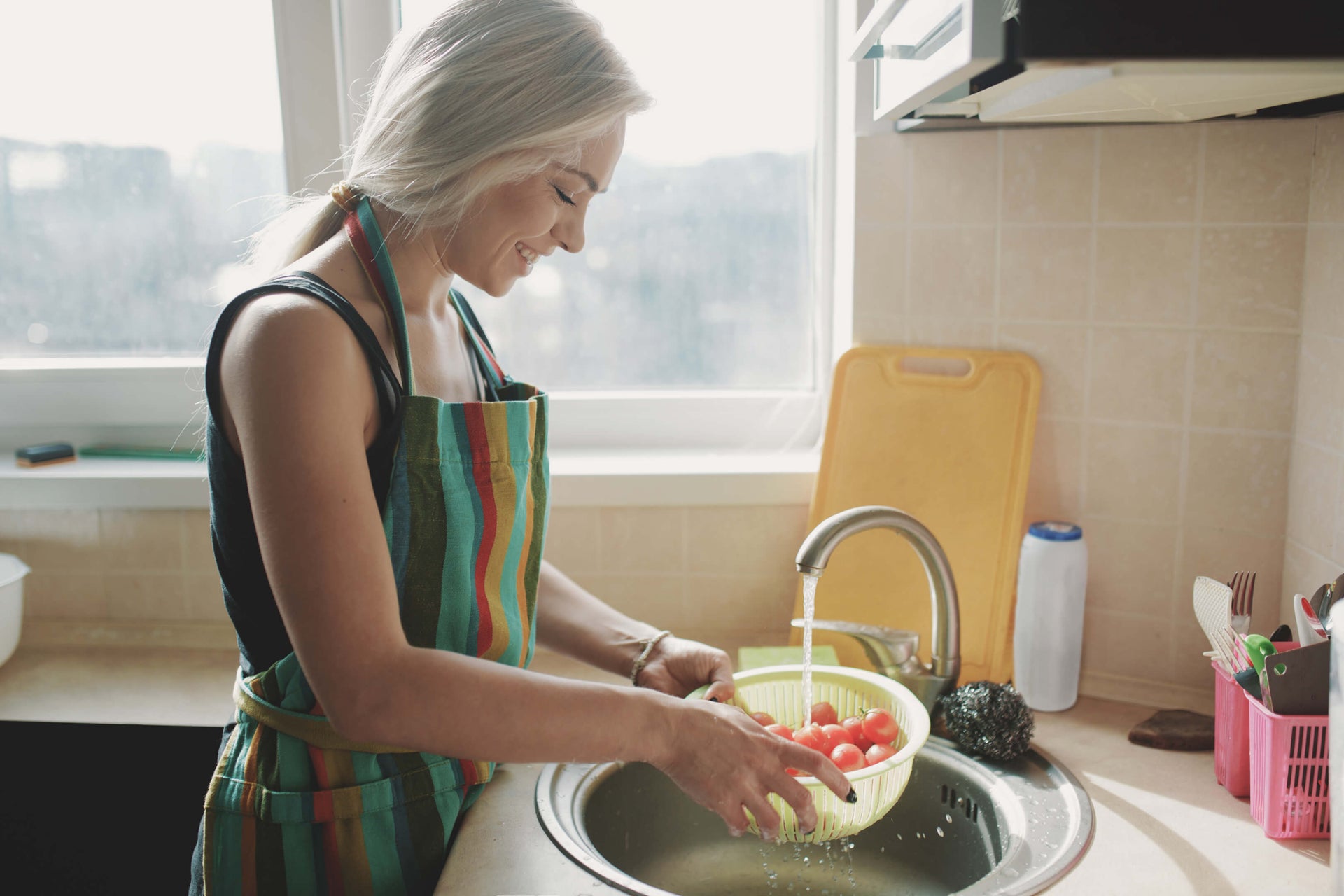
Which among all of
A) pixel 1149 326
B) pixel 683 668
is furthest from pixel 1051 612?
pixel 683 668

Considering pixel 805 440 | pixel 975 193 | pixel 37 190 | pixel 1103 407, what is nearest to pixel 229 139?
pixel 37 190

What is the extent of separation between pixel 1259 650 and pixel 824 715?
44cm

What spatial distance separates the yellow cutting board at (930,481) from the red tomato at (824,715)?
0.93 feet

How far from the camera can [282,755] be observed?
943 millimetres

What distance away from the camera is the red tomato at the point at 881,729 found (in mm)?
1065

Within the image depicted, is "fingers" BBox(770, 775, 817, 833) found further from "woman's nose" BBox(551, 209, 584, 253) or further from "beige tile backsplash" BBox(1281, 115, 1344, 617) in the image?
"beige tile backsplash" BBox(1281, 115, 1344, 617)

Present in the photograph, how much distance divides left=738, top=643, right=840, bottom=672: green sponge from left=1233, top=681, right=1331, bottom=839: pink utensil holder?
1.51ft

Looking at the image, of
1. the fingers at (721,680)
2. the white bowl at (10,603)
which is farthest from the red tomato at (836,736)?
the white bowl at (10,603)

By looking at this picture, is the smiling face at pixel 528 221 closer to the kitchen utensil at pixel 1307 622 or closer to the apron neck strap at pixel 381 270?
the apron neck strap at pixel 381 270

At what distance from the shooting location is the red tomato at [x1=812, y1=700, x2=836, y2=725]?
1.13m

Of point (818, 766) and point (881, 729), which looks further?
point (881, 729)

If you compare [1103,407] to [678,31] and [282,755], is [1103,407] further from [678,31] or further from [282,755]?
[282,755]

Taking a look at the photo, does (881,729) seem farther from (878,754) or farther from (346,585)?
(346,585)

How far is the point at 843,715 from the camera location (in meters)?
1.17
